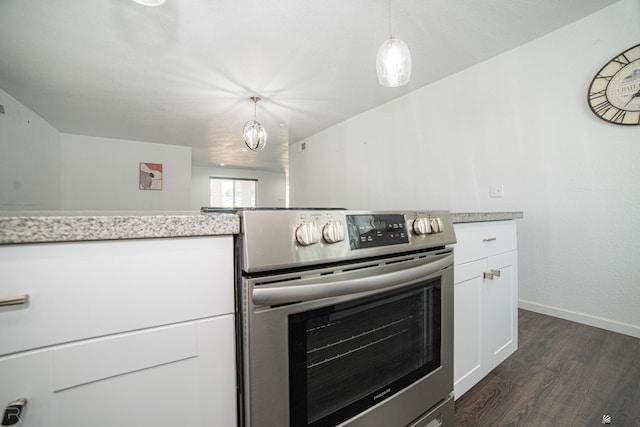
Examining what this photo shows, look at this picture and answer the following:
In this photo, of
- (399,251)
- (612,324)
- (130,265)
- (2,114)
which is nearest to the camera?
(130,265)

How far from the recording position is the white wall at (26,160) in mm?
3057

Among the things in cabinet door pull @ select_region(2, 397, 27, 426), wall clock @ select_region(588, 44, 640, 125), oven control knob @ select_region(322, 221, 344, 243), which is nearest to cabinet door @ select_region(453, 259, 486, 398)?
oven control knob @ select_region(322, 221, 344, 243)

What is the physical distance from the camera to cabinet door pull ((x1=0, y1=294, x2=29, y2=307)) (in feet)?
1.35

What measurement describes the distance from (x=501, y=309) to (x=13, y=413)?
5.23ft

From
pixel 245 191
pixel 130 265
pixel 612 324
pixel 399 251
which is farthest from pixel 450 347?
pixel 245 191

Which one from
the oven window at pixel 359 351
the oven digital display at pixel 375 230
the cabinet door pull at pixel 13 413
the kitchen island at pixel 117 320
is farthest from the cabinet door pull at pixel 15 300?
the oven digital display at pixel 375 230

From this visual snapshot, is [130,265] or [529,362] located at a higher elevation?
[130,265]

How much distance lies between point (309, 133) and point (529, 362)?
4348mm

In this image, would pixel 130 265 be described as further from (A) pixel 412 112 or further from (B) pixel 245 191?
(B) pixel 245 191

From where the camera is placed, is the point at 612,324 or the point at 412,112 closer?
the point at 612,324

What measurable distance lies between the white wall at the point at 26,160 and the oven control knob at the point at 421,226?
4336mm

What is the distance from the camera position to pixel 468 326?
1090mm

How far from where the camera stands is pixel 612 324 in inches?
70.6

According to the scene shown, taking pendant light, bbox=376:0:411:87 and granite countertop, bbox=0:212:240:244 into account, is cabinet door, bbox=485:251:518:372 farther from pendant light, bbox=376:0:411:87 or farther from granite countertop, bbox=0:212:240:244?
granite countertop, bbox=0:212:240:244
